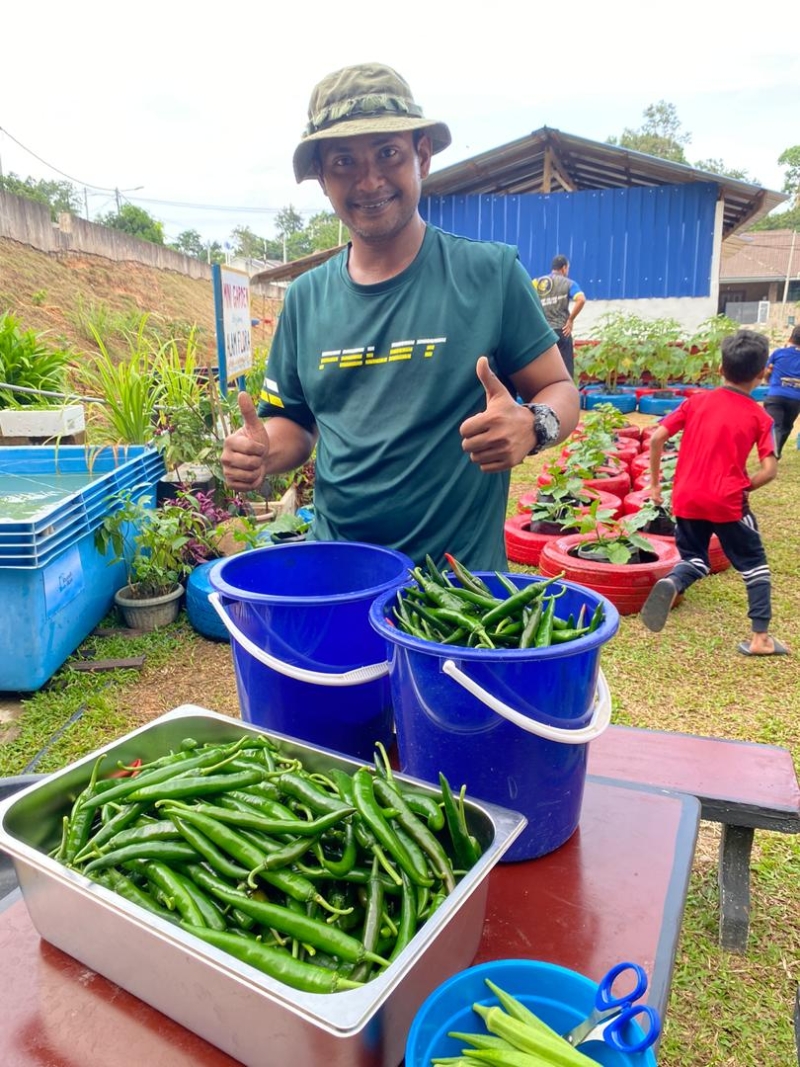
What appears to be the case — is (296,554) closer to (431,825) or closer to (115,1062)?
(431,825)

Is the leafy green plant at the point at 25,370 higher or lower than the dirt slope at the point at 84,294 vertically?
lower

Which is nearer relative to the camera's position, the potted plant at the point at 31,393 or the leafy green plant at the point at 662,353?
the potted plant at the point at 31,393

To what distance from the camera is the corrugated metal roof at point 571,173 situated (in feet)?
48.5

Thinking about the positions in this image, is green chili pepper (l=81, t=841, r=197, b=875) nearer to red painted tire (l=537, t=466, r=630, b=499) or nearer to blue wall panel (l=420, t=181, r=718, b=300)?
red painted tire (l=537, t=466, r=630, b=499)

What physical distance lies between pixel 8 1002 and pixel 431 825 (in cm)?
76

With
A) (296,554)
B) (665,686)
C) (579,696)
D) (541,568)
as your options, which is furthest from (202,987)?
(541,568)

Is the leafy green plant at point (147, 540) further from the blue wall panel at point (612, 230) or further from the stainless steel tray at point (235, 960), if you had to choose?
the blue wall panel at point (612, 230)

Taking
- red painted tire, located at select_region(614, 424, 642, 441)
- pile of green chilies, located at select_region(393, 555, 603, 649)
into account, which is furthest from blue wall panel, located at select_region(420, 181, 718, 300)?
pile of green chilies, located at select_region(393, 555, 603, 649)

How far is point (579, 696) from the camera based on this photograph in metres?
1.37

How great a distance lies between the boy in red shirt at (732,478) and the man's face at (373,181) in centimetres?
352

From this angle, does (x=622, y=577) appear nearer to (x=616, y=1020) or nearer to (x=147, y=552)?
(x=147, y=552)

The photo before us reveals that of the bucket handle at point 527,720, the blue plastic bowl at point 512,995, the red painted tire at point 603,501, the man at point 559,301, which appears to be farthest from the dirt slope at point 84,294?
the blue plastic bowl at point 512,995

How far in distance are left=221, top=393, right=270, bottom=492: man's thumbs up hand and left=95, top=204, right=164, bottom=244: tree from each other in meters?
40.8

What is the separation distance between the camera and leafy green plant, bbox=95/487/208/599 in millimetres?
5109
